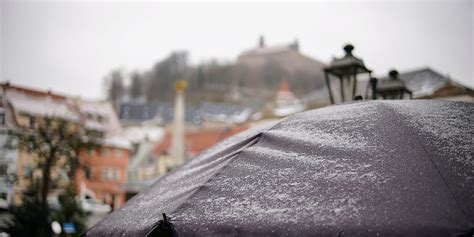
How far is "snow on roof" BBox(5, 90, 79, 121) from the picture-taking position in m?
22.8

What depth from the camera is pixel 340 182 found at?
1.69 metres

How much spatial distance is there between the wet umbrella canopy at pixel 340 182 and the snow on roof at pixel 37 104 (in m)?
21.5

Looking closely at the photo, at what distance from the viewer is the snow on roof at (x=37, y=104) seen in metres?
22.8

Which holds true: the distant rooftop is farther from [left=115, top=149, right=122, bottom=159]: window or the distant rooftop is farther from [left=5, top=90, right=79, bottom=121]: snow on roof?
[left=115, top=149, right=122, bottom=159]: window

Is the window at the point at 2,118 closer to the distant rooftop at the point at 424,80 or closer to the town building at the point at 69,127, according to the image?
the town building at the point at 69,127

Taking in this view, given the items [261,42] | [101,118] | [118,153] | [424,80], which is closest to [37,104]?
[101,118]

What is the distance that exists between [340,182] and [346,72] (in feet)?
15.0

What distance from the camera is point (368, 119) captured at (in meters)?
2.16

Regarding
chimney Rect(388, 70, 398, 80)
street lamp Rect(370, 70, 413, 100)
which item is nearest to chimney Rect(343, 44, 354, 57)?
street lamp Rect(370, 70, 413, 100)

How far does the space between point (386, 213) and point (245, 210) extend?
549 mm

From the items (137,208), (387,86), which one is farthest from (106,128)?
(137,208)

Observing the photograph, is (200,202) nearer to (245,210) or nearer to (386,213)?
(245,210)

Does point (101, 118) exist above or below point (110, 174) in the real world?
above

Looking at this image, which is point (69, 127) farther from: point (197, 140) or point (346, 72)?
point (197, 140)
